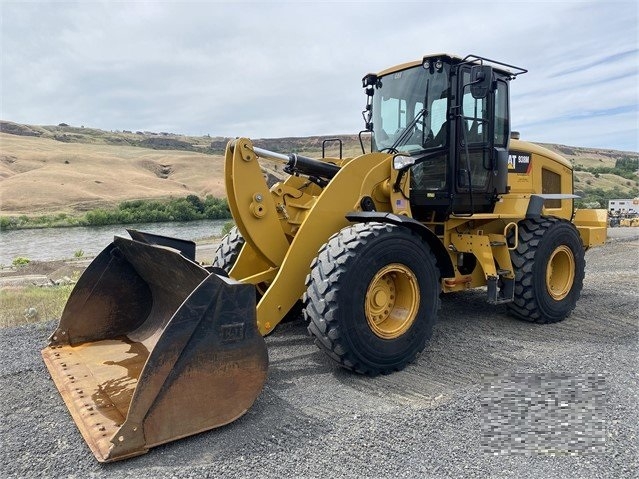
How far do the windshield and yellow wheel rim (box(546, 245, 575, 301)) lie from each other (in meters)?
2.24

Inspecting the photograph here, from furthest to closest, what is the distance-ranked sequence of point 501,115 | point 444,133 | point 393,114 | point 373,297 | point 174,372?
point 501,115
point 393,114
point 444,133
point 373,297
point 174,372

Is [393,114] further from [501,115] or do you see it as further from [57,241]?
[57,241]

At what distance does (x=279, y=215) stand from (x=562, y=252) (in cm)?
364

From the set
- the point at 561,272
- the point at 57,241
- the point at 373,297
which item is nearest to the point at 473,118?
the point at 561,272

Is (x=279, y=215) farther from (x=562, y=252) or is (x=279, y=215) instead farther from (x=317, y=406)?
(x=562, y=252)

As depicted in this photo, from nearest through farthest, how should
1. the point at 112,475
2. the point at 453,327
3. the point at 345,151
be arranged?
the point at 112,475 < the point at 453,327 < the point at 345,151

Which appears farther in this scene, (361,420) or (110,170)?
(110,170)

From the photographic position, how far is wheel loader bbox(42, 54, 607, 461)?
3158 mm

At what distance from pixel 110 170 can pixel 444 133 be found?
2895 inches

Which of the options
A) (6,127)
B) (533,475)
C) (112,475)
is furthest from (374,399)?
(6,127)

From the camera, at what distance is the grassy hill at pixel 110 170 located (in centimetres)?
5043

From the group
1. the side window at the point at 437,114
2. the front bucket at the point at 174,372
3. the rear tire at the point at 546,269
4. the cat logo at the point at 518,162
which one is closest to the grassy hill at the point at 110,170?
the cat logo at the point at 518,162

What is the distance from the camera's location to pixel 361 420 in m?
3.32

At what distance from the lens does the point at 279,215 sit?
4.95 metres
